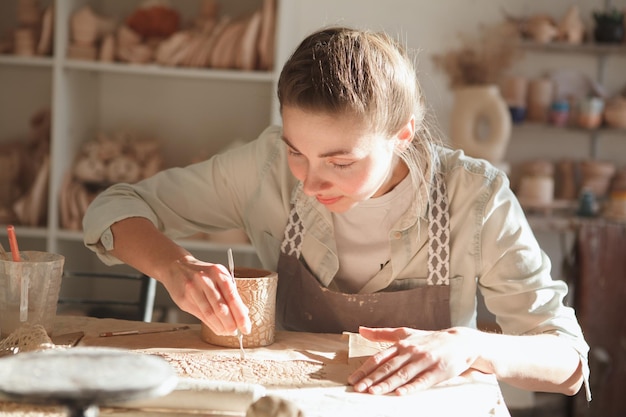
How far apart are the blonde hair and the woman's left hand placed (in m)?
0.39

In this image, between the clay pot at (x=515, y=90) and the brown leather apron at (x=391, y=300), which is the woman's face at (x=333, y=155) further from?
the clay pot at (x=515, y=90)

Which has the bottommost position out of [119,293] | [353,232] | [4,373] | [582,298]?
[119,293]

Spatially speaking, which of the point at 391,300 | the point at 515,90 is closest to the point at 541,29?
the point at 515,90

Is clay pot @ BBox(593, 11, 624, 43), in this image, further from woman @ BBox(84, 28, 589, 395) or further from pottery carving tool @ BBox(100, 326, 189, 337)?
pottery carving tool @ BBox(100, 326, 189, 337)

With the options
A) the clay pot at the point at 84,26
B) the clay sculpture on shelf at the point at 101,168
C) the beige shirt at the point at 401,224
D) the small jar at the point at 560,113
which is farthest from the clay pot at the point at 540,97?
the beige shirt at the point at 401,224

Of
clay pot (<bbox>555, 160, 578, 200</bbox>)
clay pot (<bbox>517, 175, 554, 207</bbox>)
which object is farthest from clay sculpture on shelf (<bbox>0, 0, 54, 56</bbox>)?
clay pot (<bbox>555, 160, 578, 200</bbox>)

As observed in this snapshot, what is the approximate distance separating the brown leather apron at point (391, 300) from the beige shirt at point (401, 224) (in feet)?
0.06

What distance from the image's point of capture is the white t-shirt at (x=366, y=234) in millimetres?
1659

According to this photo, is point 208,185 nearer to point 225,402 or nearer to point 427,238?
point 427,238

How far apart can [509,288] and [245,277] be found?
1.59 ft

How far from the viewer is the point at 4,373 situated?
728 mm

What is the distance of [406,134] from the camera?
155 cm

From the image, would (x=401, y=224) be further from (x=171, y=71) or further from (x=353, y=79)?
(x=171, y=71)

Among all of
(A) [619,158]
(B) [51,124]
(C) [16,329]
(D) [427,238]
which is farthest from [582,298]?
(C) [16,329]
